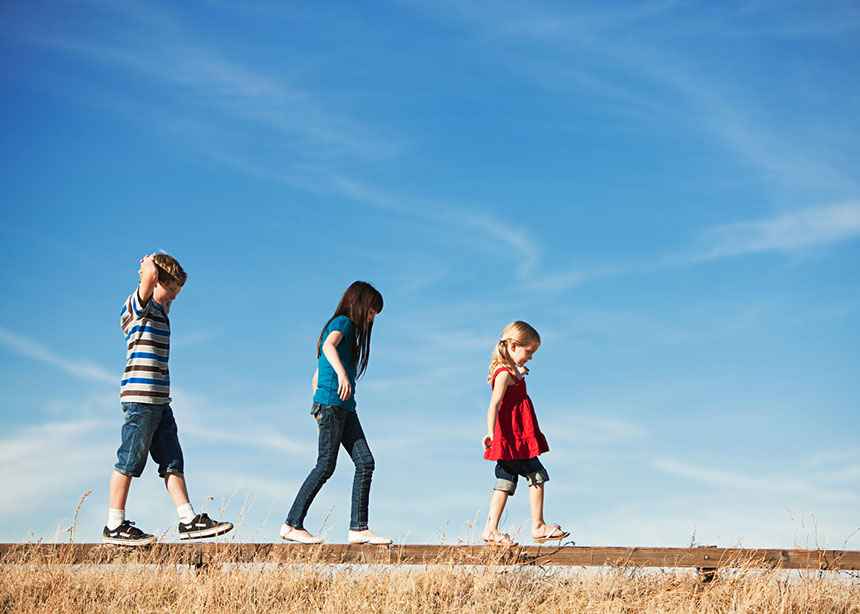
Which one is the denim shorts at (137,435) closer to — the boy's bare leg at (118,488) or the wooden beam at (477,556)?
the boy's bare leg at (118,488)

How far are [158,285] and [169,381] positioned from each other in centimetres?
84

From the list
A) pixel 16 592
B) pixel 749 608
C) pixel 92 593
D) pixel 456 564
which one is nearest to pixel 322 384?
pixel 456 564

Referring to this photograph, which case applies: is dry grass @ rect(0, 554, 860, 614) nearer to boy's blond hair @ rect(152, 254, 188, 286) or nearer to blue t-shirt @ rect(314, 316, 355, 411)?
blue t-shirt @ rect(314, 316, 355, 411)

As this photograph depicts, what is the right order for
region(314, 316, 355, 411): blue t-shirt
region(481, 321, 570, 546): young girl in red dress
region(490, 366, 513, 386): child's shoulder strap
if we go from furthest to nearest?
region(490, 366, 513, 386): child's shoulder strap
region(481, 321, 570, 546): young girl in red dress
region(314, 316, 355, 411): blue t-shirt

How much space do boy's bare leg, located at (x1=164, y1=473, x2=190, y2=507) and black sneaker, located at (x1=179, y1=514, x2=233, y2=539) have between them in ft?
0.58

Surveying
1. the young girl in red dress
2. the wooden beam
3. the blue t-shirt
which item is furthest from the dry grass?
the blue t-shirt

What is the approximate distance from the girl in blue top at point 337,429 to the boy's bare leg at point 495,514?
2.89 ft

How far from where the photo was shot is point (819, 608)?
7.60 m

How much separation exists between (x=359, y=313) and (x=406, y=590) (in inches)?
95.2

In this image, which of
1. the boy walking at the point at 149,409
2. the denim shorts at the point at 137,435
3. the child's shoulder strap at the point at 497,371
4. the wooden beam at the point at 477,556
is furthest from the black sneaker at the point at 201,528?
the child's shoulder strap at the point at 497,371

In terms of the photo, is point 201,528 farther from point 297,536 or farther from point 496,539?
point 496,539

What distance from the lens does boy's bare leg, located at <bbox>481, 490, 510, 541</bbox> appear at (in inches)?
319

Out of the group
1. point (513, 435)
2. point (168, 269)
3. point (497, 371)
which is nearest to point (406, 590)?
point (513, 435)

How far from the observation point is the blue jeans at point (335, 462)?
313 inches
